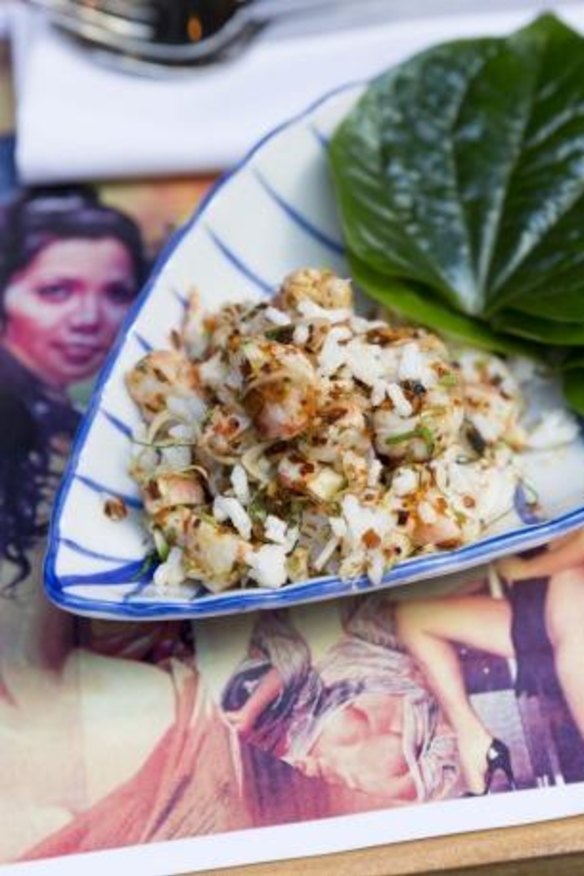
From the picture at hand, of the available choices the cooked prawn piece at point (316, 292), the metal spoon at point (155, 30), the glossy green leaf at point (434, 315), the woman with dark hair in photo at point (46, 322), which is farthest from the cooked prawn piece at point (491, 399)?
the metal spoon at point (155, 30)

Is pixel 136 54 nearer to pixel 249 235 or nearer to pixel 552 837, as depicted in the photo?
pixel 249 235

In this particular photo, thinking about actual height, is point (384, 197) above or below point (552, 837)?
above

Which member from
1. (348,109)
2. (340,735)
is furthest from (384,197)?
(340,735)

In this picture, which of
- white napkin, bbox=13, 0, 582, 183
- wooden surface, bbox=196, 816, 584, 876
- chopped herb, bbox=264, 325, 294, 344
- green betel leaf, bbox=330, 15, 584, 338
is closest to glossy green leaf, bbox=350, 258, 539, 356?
green betel leaf, bbox=330, 15, 584, 338

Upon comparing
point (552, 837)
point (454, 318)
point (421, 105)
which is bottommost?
point (552, 837)

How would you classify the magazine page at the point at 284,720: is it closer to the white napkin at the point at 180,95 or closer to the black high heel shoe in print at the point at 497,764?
the black high heel shoe in print at the point at 497,764

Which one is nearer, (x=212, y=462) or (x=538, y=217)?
(x=212, y=462)

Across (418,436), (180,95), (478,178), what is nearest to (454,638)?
(418,436)
